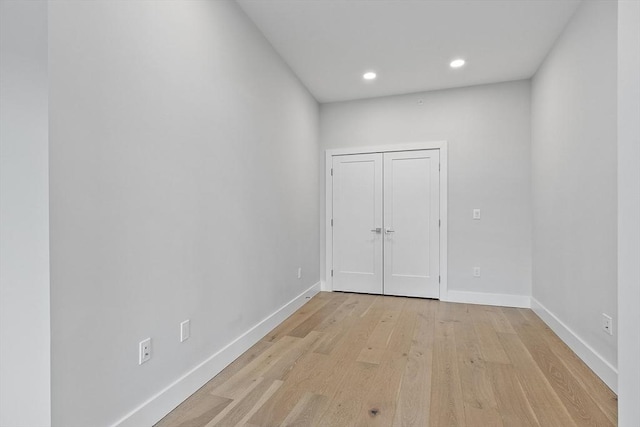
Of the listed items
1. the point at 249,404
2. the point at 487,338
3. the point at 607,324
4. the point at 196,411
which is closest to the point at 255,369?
the point at 249,404

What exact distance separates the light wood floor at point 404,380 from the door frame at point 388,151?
3.32 feet

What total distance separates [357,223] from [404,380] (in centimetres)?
254

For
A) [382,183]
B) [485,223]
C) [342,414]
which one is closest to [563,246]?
[485,223]

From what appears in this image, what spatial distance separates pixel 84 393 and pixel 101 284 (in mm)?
445

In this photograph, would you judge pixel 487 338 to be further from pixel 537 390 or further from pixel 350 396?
pixel 350 396

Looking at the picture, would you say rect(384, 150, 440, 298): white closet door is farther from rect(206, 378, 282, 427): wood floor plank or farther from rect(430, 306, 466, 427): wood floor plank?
rect(206, 378, 282, 427): wood floor plank

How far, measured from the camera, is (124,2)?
152 centimetres

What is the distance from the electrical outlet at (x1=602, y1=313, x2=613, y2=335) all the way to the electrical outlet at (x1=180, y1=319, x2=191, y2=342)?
266 centimetres

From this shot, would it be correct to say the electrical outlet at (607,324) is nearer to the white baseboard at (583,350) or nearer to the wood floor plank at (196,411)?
the white baseboard at (583,350)

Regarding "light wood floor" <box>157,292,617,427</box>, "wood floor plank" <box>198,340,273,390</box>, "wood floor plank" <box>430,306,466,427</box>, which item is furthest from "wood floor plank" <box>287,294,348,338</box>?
"wood floor plank" <box>430,306,466,427</box>

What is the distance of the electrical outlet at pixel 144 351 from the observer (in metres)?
1.60

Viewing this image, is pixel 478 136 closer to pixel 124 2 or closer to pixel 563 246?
pixel 563 246

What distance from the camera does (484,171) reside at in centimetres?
393

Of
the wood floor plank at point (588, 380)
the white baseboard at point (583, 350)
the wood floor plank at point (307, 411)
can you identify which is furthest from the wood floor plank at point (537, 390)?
the wood floor plank at point (307, 411)
